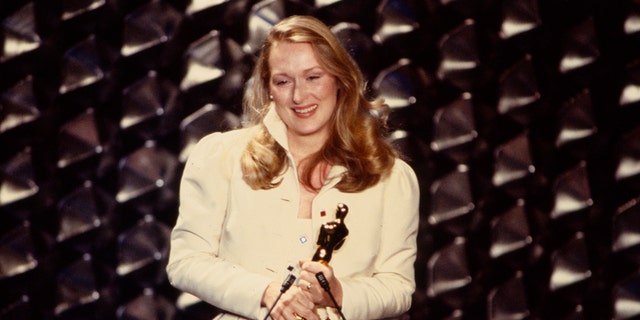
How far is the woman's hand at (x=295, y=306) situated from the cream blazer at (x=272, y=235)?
14 cm

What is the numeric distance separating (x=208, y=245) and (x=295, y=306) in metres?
0.36

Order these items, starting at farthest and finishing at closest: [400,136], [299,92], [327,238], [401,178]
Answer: [400,136] < [401,178] < [299,92] < [327,238]

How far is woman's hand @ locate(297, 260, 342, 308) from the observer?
1.79 m

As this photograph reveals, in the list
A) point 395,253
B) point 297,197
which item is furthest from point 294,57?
point 395,253

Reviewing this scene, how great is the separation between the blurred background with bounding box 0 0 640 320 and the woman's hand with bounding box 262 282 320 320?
74 centimetres

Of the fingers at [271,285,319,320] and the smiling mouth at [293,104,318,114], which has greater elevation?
the smiling mouth at [293,104,318,114]

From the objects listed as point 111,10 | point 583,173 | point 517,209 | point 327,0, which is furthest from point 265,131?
point 583,173

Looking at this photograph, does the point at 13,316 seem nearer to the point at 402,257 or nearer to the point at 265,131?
the point at 265,131

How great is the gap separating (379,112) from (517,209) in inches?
24.0

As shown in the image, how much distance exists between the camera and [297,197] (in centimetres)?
211

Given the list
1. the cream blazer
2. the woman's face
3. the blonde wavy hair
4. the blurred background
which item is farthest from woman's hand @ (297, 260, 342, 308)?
the blurred background

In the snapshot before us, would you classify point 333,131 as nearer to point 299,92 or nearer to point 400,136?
point 299,92

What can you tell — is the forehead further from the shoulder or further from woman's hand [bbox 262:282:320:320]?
woman's hand [bbox 262:282:320:320]

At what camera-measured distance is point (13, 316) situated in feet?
8.21
